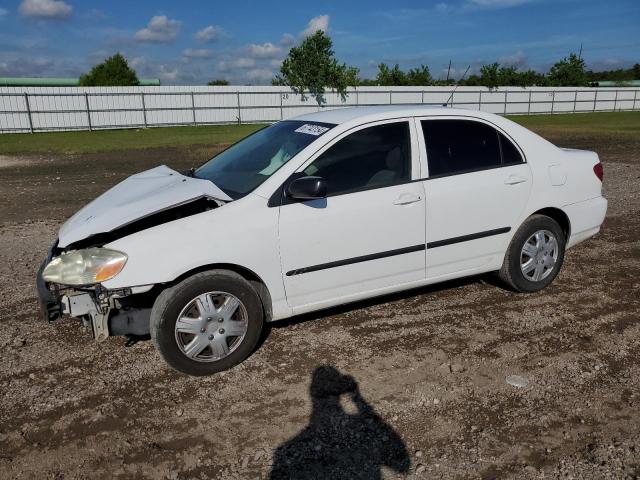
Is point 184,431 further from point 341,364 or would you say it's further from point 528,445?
point 528,445

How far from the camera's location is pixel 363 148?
4285 mm

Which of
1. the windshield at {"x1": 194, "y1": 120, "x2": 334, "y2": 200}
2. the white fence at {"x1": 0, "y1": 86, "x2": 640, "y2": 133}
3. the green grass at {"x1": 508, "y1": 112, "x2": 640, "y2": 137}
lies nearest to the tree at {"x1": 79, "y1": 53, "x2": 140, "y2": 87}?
the white fence at {"x1": 0, "y1": 86, "x2": 640, "y2": 133}

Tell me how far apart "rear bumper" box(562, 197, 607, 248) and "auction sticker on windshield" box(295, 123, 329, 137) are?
247 centimetres

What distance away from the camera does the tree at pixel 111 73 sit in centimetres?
4347

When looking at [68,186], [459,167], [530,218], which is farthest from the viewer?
[68,186]

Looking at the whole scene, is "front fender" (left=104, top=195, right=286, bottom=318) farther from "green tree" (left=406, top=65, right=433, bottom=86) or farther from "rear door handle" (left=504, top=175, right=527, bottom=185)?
"green tree" (left=406, top=65, right=433, bottom=86)

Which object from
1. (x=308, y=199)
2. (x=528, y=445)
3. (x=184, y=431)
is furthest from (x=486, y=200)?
(x=184, y=431)

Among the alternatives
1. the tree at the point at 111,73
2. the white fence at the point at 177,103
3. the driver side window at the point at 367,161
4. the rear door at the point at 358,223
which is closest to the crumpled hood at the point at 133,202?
the rear door at the point at 358,223

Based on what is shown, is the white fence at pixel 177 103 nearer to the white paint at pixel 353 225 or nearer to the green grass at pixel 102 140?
the green grass at pixel 102 140

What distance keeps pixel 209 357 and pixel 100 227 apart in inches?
45.2

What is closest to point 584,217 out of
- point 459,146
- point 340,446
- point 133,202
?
point 459,146

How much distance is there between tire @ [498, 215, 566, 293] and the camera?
497 centimetres

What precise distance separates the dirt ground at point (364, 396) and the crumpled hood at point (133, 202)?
0.98 meters

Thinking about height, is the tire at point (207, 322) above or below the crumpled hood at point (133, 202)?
below
